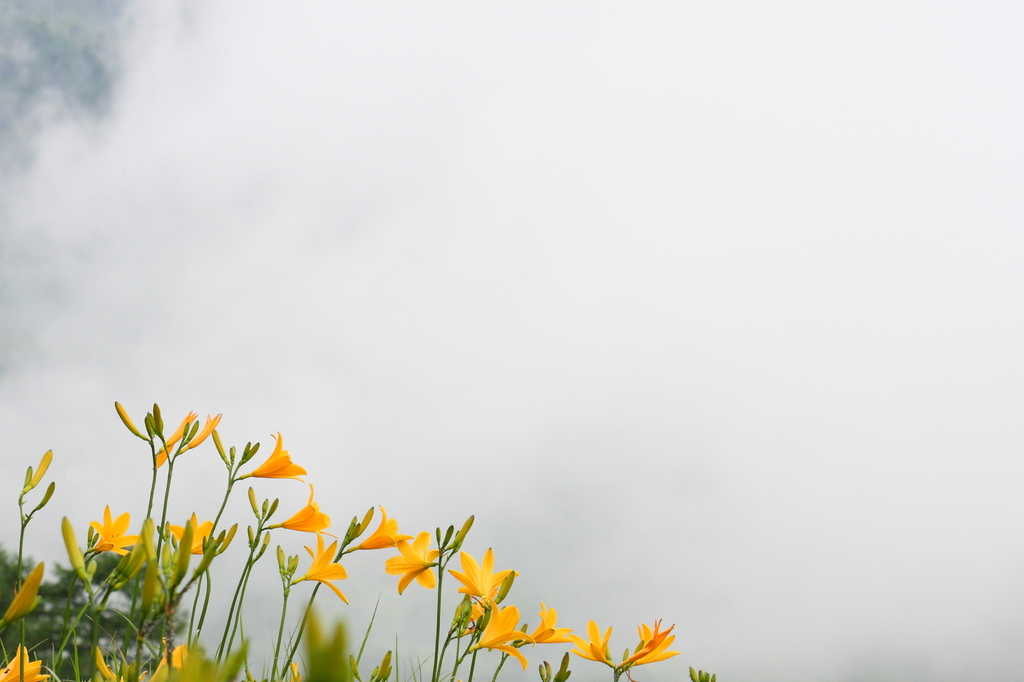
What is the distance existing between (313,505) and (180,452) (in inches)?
17.9

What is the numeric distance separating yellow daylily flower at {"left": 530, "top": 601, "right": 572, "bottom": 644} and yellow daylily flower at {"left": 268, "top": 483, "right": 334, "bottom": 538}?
2.68 feet

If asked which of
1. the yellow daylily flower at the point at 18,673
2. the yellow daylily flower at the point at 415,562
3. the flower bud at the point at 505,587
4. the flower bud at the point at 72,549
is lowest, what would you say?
the yellow daylily flower at the point at 18,673

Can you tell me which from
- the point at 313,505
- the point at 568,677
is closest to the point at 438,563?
the point at 313,505

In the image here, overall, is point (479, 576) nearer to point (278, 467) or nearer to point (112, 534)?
point (278, 467)

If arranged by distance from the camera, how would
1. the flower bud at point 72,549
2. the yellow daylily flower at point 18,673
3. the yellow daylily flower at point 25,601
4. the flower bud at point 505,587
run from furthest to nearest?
the flower bud at point 505,587, the yellow daylily flower at point 18,673, the flower bud at point 72,549, the yellow daylily flower at point 25,601

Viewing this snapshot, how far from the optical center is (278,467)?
2160 mm

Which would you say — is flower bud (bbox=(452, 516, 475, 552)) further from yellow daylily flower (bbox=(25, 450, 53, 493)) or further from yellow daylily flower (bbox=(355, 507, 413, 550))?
yellow daylily flower (bbox=(25, 450, 53, 493))

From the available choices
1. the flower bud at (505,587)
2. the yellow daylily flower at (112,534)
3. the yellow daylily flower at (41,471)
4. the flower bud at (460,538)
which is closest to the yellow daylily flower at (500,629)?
the flower bud at (505,587)

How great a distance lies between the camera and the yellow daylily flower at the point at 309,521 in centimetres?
211

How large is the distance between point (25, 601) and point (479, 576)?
1295 millimetres

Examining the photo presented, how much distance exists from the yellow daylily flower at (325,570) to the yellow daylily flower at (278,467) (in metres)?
0.27

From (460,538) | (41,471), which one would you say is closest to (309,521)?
(460,538)

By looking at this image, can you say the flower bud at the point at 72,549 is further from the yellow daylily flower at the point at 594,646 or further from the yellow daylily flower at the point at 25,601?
the yellow daylily flower at the point at 594,646

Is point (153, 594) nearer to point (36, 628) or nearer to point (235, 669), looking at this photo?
point (235, 669)
